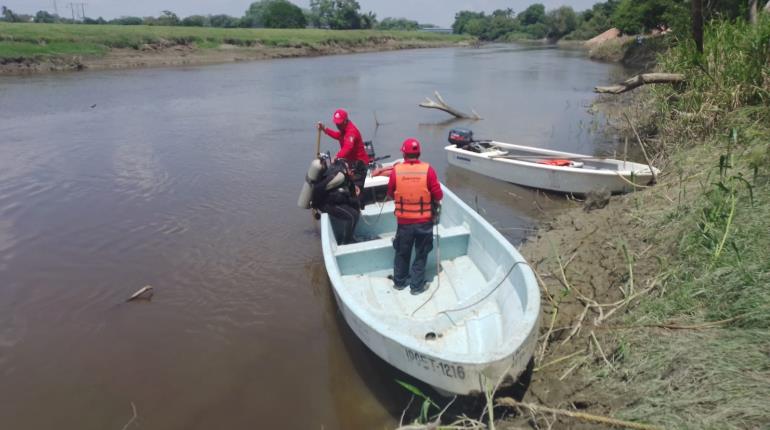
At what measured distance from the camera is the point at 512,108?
64.6 ft

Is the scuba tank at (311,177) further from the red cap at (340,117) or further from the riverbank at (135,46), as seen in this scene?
the riverbank at (135,46)

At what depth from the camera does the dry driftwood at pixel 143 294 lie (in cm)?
618

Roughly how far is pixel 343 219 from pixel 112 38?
134ft

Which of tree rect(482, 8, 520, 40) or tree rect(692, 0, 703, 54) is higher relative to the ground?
tree rect(482, 8, 520, 40)

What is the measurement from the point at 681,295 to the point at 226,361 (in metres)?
4.34

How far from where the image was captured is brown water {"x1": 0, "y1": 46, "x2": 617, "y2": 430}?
4.55 metres

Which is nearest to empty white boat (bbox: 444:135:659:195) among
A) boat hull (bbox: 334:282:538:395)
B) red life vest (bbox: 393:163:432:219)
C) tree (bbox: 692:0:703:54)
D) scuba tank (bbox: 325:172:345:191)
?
tree (bbox: 692:0:703:54)

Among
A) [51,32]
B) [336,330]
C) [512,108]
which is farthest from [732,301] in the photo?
[51,32]

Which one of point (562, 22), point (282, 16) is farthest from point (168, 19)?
point (562, 22)

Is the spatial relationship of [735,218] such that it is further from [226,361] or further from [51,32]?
[51,32]

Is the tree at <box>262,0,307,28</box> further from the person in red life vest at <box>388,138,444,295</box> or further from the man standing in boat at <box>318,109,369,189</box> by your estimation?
the person in red life vest at <box>388,138,444,295</box>

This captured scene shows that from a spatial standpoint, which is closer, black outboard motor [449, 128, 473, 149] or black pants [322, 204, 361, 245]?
black pants [322, 204, 361, 245]

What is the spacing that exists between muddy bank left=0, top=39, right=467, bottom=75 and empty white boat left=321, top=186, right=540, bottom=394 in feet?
111

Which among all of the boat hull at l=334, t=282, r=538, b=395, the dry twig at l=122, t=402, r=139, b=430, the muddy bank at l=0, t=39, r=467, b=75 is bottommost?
the dry twig at l=122, t=402, r=139, b=430
